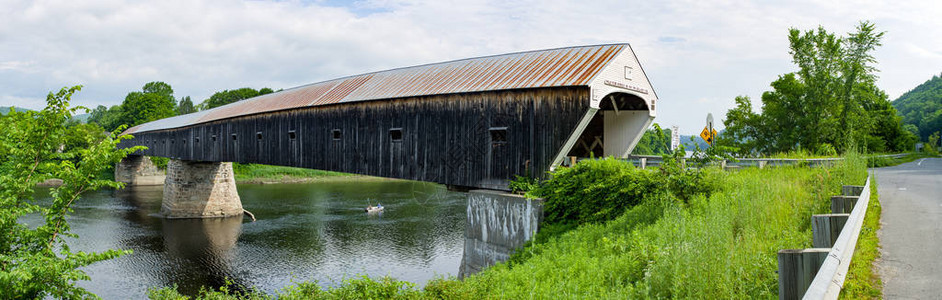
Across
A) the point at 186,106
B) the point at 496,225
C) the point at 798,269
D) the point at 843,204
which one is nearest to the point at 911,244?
the point at 843,204

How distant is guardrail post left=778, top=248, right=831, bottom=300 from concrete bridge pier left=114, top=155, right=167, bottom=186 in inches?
2023

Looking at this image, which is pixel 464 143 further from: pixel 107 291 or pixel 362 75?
pixel 107 291

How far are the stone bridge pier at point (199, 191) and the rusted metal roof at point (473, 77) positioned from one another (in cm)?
1212

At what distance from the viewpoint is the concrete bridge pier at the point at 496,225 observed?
33.3 feet

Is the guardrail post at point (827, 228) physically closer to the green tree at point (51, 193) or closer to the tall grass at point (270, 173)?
the green tree at point (51, 193)

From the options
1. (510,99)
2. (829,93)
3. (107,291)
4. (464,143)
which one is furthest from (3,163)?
(829,93)

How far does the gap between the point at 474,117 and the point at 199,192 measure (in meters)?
21.8

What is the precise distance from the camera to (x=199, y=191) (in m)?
28.2

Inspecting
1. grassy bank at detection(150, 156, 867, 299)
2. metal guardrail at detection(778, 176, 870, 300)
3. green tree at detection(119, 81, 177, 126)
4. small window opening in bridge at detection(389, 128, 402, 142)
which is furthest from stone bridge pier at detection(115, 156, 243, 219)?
green tree at detection(119, 81, 177, 126)

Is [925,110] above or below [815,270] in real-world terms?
above

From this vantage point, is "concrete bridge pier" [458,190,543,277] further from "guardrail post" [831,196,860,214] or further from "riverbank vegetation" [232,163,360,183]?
"riverbank vegetation" [232,163,360,183]

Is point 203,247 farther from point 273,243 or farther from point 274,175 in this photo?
point 274,175

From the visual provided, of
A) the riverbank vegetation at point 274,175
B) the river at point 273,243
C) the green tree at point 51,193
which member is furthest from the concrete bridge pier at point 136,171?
the green tree at point 51,193

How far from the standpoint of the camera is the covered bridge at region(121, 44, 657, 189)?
1081 centimetres
